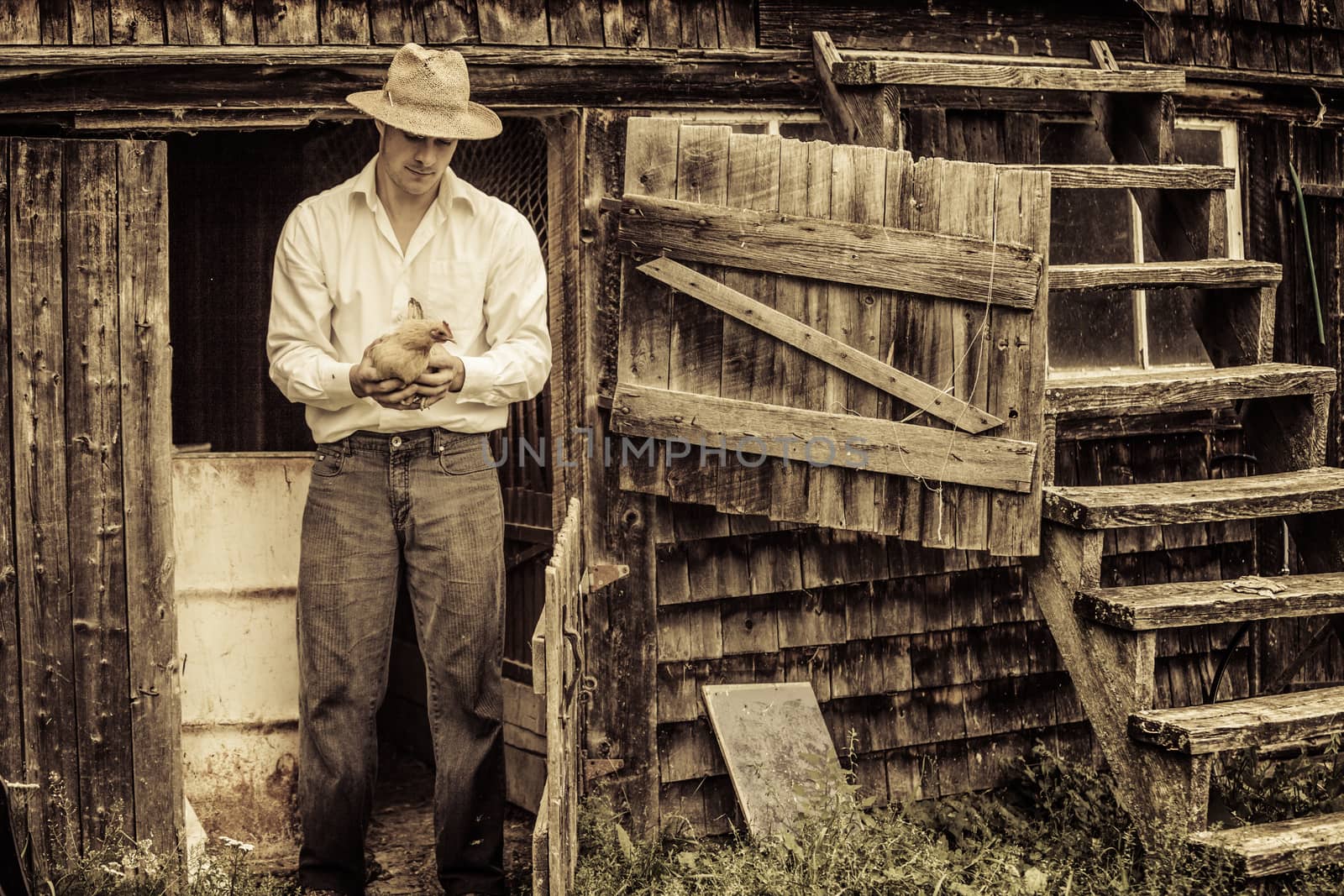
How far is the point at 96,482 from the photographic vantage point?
3873mm

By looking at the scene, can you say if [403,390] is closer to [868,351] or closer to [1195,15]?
[868,351]

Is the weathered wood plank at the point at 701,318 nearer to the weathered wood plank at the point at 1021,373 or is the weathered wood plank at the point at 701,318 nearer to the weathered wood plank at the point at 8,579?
the weathered wood plank at the point at 1021,373

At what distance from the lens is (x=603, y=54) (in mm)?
4148

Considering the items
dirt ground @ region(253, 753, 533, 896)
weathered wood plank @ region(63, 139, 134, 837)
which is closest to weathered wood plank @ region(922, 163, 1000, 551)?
dirt ground @ region(253, 753, 533, 896)

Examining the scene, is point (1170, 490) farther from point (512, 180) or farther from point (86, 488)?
point (86, 488)

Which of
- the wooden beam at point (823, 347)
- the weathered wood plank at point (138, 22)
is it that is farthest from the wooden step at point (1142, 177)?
the weathered wood plank at point (138, 22)

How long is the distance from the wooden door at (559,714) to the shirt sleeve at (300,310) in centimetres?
86

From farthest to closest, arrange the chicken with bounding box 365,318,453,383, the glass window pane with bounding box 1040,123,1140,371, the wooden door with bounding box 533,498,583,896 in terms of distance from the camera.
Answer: the glass window pane with bounding box 1040,123,1140,371
the chicken with bounding box 365,318,453,383
the wooden door with bounding box 533,498,583,896

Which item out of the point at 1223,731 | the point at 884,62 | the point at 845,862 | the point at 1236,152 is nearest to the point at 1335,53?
the point at 1236,152

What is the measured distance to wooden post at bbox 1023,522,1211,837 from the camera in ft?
11.6

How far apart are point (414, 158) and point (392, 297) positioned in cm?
40

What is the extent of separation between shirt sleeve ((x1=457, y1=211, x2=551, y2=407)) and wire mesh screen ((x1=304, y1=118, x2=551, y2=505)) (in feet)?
3.03

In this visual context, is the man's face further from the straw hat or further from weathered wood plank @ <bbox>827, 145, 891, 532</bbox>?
weathered wood plank @ <bbox>827, 145, 891, 532</bbox>

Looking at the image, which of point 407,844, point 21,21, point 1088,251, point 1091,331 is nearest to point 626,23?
point 21,21
